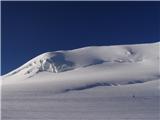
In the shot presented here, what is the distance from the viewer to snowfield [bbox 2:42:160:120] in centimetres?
1331

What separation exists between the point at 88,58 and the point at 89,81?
818 inches

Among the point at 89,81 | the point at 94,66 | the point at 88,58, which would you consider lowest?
the point at 88,58

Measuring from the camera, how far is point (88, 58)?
54.5 m

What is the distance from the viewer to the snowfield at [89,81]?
13308 millimetres

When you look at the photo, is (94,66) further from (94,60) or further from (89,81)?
(89,81)

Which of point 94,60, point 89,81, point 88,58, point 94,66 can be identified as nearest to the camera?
point 89,81

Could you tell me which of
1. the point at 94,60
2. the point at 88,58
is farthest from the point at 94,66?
the point at 88,58

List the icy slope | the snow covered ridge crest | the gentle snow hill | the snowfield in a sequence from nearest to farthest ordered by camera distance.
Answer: the snowfield → the gentle snow hill → the icy slope → the snow covered ridge crest

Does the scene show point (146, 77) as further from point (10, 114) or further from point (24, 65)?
point (10, 114)

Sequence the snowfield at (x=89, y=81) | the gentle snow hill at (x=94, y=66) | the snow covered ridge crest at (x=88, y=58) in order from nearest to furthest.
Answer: the snowfield at (x=89, y=81)
the gentle snow hill at (x=94, y=66)
the snow covered ridge crest at (x=88, y=58)

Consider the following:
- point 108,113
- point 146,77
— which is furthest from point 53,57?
point 108,113

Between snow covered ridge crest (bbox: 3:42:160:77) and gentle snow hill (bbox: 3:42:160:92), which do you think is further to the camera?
snow covered ridge crest (bbox: 3:42:160:77)

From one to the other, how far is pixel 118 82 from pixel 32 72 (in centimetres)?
1494

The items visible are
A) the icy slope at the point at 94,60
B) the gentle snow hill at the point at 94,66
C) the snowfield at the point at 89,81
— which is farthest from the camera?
the icy slope at the point at 94,60
